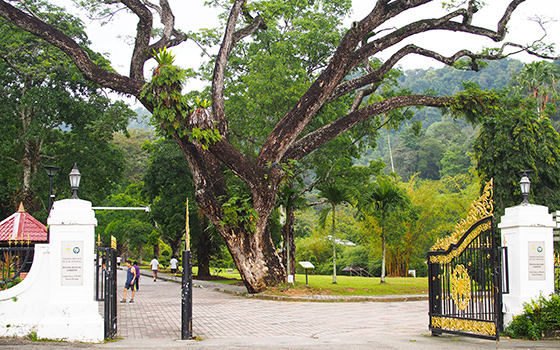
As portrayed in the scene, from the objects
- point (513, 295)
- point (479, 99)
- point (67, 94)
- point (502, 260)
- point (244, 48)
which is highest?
point (244, 48)

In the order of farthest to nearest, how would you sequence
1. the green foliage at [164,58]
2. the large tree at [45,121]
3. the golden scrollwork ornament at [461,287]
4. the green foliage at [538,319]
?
the large tree at [45,121] < the green foliage at [164,58] < the golden scrollwork ornament at [461,287] < the green foliage at [538,319]

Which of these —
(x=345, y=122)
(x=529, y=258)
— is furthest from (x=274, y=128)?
(x=529, y=258)

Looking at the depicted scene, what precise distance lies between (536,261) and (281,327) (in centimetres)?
549

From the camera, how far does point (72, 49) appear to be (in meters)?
18.1

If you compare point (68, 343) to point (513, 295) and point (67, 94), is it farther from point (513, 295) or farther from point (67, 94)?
point (67, 94)

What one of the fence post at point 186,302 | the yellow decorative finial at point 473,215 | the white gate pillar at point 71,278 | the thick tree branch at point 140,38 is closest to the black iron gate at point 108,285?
the white gate pillar at point 71,278

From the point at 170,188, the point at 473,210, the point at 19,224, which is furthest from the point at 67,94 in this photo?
the point at 473,210

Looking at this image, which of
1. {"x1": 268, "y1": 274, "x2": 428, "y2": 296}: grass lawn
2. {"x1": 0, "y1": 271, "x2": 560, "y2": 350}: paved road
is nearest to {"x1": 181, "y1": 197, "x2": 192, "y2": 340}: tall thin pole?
{"x1": 0, "y1": 271, "x2": 560, "y2": 350}: paved road

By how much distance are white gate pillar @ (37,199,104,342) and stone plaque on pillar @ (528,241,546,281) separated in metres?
7.97

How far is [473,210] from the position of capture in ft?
35.0

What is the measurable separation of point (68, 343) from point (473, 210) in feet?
25.9

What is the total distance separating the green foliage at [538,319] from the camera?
32.0 ft

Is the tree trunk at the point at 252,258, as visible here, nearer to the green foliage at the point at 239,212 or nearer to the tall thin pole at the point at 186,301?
the green foliage at the point at 239,212

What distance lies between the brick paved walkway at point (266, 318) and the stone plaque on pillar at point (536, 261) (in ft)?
8.54
